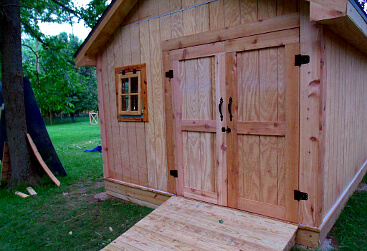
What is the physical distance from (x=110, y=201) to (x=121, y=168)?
0.61m

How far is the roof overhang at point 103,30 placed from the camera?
4023mm

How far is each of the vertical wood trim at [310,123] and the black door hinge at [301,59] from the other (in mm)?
32

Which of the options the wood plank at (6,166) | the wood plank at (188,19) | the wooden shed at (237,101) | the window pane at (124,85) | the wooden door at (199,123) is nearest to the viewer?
the wooden shed at (237,101)

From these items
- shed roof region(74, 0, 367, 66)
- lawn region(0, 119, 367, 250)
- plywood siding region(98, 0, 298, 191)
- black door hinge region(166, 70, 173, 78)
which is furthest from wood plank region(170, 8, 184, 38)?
lawn region(0, 119, 367, 250)

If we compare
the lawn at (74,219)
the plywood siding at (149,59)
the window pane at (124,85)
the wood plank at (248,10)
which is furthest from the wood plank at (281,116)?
the window pane at (124,85)

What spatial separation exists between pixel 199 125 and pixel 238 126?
0.58 meters

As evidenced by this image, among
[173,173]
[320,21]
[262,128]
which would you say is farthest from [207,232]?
[320,21]

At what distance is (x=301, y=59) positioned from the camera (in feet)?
8.77

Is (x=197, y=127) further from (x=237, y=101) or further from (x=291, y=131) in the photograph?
(x=291, y=131)

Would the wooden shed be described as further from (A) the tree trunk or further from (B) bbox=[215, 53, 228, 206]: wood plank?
(A) the tree trunk

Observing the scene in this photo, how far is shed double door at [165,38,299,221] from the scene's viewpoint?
9.37ft

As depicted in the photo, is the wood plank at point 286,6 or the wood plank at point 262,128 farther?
the wood plank at point 262,128

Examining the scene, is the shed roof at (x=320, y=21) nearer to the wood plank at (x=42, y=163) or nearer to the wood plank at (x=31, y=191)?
the wood plank at (x=42, y=163)

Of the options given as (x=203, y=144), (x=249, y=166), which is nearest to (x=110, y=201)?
(x=203, y=144)
